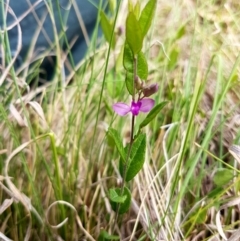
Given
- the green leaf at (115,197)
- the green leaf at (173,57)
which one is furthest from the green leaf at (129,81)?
the green leaf at (173,57)

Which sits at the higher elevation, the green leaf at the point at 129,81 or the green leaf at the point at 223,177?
the green leaf at the point at 129,81

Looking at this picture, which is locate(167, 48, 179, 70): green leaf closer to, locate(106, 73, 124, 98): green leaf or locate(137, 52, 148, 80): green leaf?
locate(106, 73, 124, 98): green leaf

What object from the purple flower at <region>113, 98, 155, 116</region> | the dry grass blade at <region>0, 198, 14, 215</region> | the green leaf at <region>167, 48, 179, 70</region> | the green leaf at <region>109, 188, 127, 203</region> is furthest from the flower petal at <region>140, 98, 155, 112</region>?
the green leaf at <region>167, 48, 179, 70</region>

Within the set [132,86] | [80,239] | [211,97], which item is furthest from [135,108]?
[211,97]

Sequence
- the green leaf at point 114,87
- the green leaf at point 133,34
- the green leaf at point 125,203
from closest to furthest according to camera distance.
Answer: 1. the green leaf at point 133,34
2. the green leaf at point 125,203
3. the green leaf at point 114,87

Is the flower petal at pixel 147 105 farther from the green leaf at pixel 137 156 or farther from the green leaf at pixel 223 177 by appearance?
the green leaf at pixel 223 177

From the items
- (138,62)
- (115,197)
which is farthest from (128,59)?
(115,197)

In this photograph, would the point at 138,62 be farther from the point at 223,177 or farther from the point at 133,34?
the point at 223,177

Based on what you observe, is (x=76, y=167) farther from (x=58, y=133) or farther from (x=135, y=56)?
(x=135, y=56)
